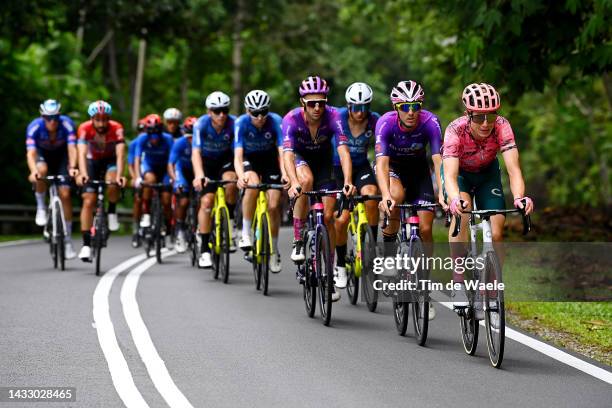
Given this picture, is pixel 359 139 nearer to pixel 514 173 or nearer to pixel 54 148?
pixel 514 173

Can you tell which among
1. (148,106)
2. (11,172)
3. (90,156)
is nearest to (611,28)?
(90,156)

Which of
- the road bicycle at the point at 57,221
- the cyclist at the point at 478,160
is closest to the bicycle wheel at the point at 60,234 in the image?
the road bicycle at the point at 57,221

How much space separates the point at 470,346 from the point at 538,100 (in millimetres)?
37231

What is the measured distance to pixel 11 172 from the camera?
91.4 feet

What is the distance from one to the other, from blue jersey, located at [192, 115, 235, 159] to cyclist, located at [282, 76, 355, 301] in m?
2.97

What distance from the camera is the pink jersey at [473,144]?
942 cm

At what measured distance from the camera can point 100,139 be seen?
16.9 m

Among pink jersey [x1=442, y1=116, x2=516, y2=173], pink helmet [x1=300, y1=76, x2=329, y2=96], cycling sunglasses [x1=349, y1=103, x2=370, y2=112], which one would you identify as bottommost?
pink jersey [x1=442, y1=116, x2=516, y2=173]

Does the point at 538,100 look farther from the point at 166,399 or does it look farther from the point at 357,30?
the point at 166,399

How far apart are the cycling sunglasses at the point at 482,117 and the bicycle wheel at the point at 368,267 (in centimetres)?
285

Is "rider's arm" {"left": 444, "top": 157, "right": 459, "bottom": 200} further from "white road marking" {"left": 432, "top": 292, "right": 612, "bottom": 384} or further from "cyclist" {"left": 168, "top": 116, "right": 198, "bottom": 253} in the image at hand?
"cyclist" {"left": 168, "top": 116, "right": 198, "bottom": 253}

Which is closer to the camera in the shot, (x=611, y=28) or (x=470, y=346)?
(x=470, y=346)

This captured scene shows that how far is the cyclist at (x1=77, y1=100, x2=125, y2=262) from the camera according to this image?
1602 centimetres

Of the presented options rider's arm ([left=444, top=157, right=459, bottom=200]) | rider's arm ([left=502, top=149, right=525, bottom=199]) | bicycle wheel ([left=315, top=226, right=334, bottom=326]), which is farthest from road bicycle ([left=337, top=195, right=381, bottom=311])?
rider's arm ([left=502, top=149, right=525, bottom=199])
